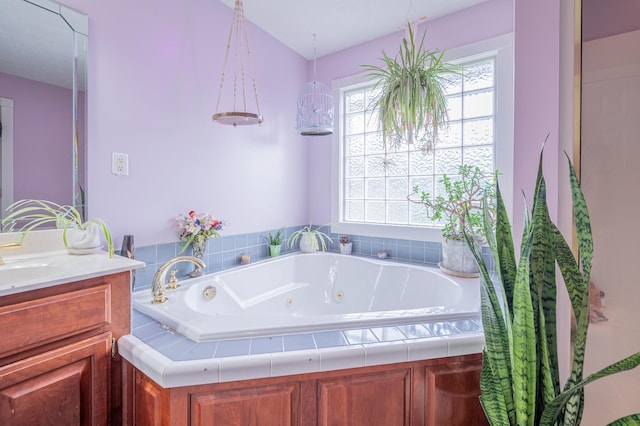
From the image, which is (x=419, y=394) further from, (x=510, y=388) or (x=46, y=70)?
(x=46, y=70)

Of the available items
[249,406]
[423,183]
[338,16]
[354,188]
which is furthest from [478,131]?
[249,406]

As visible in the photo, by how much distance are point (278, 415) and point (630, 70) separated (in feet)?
5.51

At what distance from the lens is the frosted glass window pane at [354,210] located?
112 inches

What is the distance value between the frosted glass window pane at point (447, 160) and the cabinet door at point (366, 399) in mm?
1719

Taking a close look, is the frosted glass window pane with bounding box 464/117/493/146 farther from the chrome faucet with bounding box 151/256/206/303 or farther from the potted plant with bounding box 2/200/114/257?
the potted plant with bounding box 2/200/114/257

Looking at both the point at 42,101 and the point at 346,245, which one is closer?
the point at 42,101

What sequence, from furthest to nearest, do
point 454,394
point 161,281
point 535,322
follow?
point 161,281 → point 454,394 → point 535,322

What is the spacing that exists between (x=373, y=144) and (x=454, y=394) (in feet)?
6.82

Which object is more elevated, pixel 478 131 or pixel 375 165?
pixel 478 131

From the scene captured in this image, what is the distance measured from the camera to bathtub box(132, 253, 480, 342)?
4.17ft

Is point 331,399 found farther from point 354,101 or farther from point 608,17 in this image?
point 354,101

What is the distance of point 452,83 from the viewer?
7.75 ft

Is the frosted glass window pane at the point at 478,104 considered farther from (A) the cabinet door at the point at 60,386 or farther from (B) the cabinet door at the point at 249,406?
(A) the cabinet door at the point at 60,386

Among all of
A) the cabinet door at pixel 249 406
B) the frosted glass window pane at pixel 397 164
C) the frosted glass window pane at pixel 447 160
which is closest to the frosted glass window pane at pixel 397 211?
the frosted glass window pane at pixel 397 164
